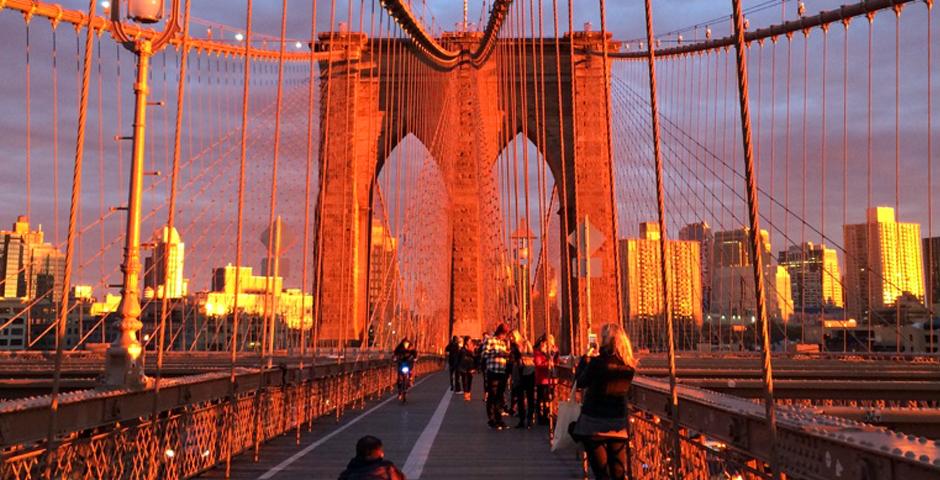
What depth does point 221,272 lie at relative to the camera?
41.9m

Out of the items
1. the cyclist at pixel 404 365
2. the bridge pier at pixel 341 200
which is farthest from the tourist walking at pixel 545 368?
the bridge pier at pixel 341 200

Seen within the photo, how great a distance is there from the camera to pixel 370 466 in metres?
4.57

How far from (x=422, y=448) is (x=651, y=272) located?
102 ft

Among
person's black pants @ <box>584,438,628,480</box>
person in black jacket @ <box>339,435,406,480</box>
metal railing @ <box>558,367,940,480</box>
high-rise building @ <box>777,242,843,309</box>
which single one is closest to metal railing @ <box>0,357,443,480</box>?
person in black jacket @ <box>339,435,406,480</box>

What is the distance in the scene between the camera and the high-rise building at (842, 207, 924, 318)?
27656 millimetres

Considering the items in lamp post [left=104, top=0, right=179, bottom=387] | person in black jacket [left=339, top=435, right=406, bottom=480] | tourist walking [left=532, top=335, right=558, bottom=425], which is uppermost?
lamp post [left=104, top=0, right=179, bottom=387]

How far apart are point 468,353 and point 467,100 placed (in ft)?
67.0

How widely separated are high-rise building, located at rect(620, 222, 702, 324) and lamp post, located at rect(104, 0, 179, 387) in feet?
85.4

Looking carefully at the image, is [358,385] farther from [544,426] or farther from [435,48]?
[435,48]

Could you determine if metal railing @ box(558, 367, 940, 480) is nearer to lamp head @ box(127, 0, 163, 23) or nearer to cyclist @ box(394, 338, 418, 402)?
lamp head @ box(127, 0, 163, 23)

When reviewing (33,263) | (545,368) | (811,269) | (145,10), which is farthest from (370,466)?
(811,269)

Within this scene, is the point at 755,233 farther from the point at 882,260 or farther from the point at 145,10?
the point at 882,260

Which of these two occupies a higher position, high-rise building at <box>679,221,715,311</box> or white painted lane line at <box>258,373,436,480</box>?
high-rise building at <box>679,221,715,311</box>

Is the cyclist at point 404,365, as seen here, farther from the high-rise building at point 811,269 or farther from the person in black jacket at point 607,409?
the person in black jacket at point 607,409
